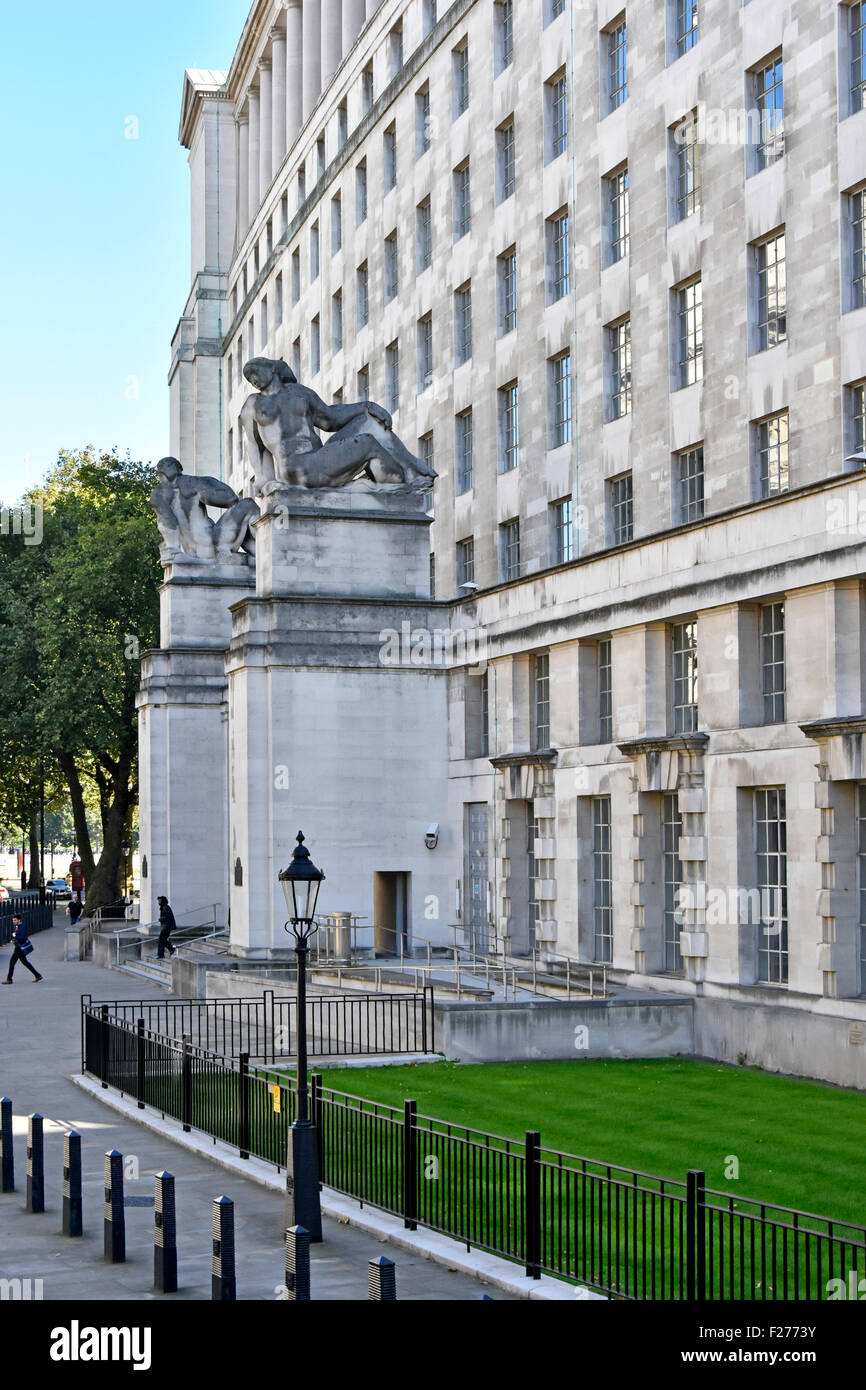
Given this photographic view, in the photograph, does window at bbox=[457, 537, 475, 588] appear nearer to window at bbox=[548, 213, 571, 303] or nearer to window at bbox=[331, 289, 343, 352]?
window at bbox=[548, 213, 571, 303]

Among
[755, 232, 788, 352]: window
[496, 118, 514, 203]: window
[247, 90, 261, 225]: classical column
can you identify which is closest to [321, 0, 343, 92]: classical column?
[247, 90, 261, 225]: classical column

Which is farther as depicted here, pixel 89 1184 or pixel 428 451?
pixel 428 451

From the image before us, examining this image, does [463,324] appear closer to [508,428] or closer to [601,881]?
[508,428]

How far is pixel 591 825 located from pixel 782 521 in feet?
28.4

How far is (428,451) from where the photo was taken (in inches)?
1783

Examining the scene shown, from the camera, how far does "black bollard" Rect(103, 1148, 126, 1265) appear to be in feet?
47.2


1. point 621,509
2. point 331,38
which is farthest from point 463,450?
point 331,38

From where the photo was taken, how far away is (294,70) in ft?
215

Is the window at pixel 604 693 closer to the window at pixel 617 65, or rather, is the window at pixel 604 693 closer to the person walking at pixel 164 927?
the window at pixel 617 65

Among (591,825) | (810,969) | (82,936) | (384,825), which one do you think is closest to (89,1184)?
(810,969)

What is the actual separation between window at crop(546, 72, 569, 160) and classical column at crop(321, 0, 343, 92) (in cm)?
2257

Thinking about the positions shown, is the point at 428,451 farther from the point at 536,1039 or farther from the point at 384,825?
the point at 536,1039

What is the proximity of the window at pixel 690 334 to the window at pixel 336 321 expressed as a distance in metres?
23.8
